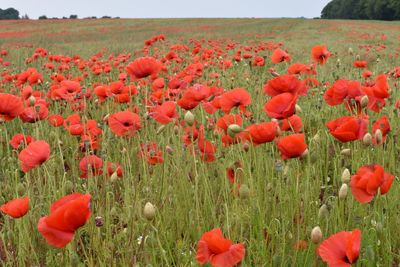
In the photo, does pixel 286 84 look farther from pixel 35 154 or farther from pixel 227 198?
pixel 35 154

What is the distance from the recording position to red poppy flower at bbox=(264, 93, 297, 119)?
1.70 m

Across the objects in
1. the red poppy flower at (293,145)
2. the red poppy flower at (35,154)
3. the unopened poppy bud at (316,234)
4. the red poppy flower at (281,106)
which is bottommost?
the unopened poppy bud at (316,234)

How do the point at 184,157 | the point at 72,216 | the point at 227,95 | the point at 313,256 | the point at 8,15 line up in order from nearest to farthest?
the point at 72,216 < the point at 313,256 < the point at 227,95 < the point at 184,157 < the point at 8,15

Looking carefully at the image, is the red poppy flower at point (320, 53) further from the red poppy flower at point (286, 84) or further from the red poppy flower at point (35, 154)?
the red poppy flower at point (35, 154)

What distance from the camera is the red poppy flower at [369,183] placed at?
1.33m

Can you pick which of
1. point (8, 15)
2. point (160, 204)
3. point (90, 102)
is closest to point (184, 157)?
point (160, 204)

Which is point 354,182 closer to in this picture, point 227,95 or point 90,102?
point 227,95

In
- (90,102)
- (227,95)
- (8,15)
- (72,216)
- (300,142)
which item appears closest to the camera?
(72,216)

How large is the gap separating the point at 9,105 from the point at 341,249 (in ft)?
4.83

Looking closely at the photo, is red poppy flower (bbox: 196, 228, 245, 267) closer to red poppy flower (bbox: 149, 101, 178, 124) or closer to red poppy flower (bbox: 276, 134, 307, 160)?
red poppy flower (bbox: 276, 134, 307, 160)

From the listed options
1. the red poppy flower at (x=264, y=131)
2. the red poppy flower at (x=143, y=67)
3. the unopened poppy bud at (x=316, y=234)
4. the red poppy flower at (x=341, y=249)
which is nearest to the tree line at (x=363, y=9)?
the red poppy flower at (x=143, y=67)

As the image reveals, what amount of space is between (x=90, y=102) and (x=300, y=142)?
332 centimetres

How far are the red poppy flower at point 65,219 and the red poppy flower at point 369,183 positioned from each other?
2.29 feet

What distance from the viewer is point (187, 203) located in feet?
7.30
